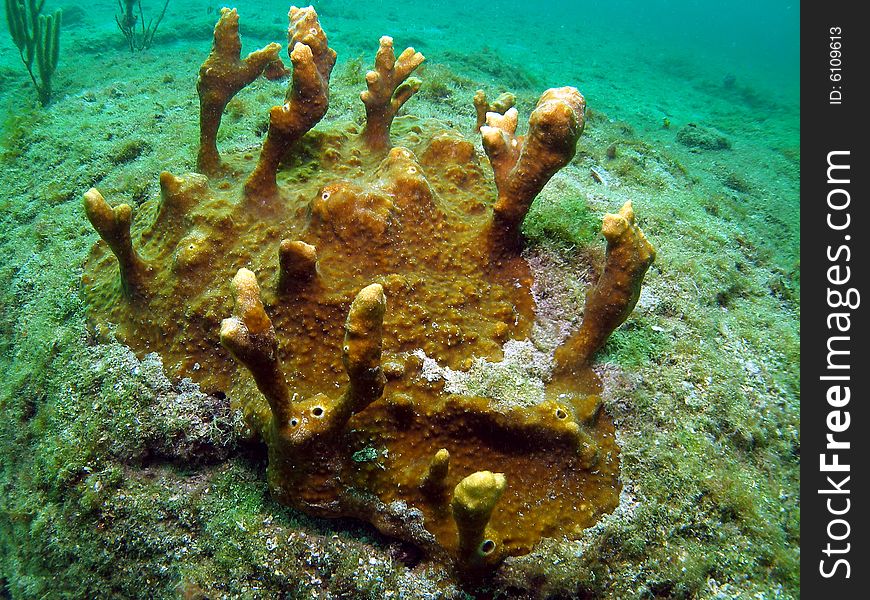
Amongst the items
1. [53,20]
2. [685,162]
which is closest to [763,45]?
[685,162]

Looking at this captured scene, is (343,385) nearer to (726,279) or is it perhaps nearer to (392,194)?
(392,194)

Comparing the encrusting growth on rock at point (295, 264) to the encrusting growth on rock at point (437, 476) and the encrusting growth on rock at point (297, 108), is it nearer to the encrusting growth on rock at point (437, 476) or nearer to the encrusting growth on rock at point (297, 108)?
the encrusting growth on rock at point (297, 108)

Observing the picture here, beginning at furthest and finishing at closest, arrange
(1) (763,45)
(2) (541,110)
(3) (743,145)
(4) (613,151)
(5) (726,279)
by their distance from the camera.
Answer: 1. (1) (763,45)
2. (3) (743,145)
3. (4) (613,151)
4. (5) (726,279)
5. (2) (541,110)

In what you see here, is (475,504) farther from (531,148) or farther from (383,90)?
(383,90)

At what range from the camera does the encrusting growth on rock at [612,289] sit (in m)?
2.09

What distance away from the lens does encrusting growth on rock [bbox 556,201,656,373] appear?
2.09m

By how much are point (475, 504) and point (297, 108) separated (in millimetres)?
2191

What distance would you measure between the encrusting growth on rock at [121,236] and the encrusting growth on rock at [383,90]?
5.19 ft

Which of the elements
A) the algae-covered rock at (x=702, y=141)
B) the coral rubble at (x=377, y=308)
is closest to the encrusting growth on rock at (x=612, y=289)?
the coral rubble at (x=377, y=308)

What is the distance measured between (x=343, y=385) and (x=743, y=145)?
10187 millimetres

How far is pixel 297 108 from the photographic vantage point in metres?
2.53

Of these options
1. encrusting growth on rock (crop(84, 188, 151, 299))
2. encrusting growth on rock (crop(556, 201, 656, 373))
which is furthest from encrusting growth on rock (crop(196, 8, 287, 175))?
encrusting growth on rock (crop(556, 201, 656, 373))

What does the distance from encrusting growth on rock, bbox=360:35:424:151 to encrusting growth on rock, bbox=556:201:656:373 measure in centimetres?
177
